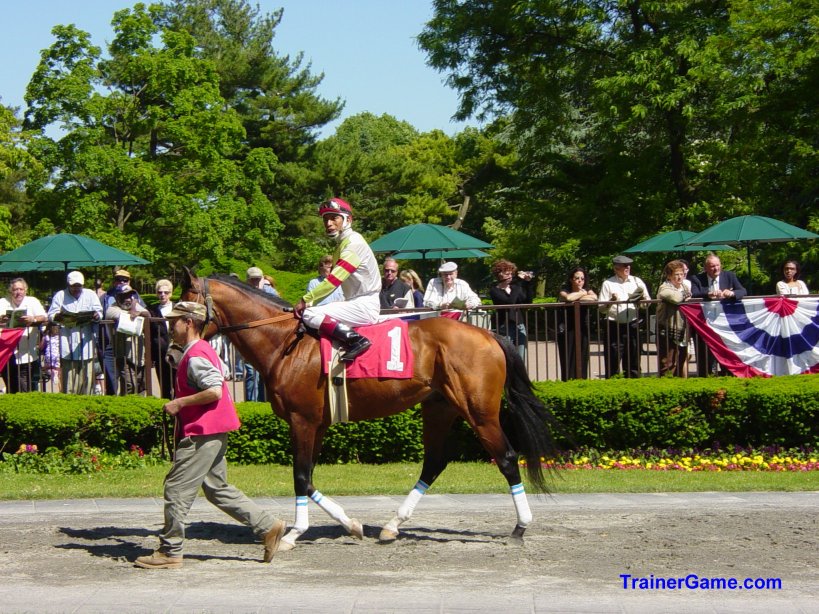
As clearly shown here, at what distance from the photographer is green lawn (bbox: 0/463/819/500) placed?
10.7 meters

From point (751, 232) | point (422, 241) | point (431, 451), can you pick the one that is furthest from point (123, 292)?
point (751, 232)

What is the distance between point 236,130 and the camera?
39281mm

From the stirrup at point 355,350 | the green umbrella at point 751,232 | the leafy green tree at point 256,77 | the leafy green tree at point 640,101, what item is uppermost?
the leafy green tree at point 256,77

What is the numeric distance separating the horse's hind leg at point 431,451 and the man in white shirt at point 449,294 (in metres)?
4.38

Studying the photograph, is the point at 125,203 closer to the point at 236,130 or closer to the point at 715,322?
the point at 236,130

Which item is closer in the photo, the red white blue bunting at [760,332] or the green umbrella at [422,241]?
the red white blue bunting at [760,332]

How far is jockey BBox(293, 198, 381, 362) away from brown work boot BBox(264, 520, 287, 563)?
152 centimetres

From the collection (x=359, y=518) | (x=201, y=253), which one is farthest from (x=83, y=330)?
(x=201, y=253)

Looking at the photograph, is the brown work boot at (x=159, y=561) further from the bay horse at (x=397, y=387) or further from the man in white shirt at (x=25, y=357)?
the man in white shirt at (x=25, y=357)

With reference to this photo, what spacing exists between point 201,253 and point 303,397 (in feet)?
100.0

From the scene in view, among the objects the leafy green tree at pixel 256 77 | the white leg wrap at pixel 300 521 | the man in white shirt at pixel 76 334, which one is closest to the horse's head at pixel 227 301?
the white leg wrap at pixel 300 521

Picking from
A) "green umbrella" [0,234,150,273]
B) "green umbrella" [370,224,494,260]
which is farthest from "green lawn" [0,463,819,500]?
"green umbrella" [0,234,150,273]

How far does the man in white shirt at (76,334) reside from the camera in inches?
525
